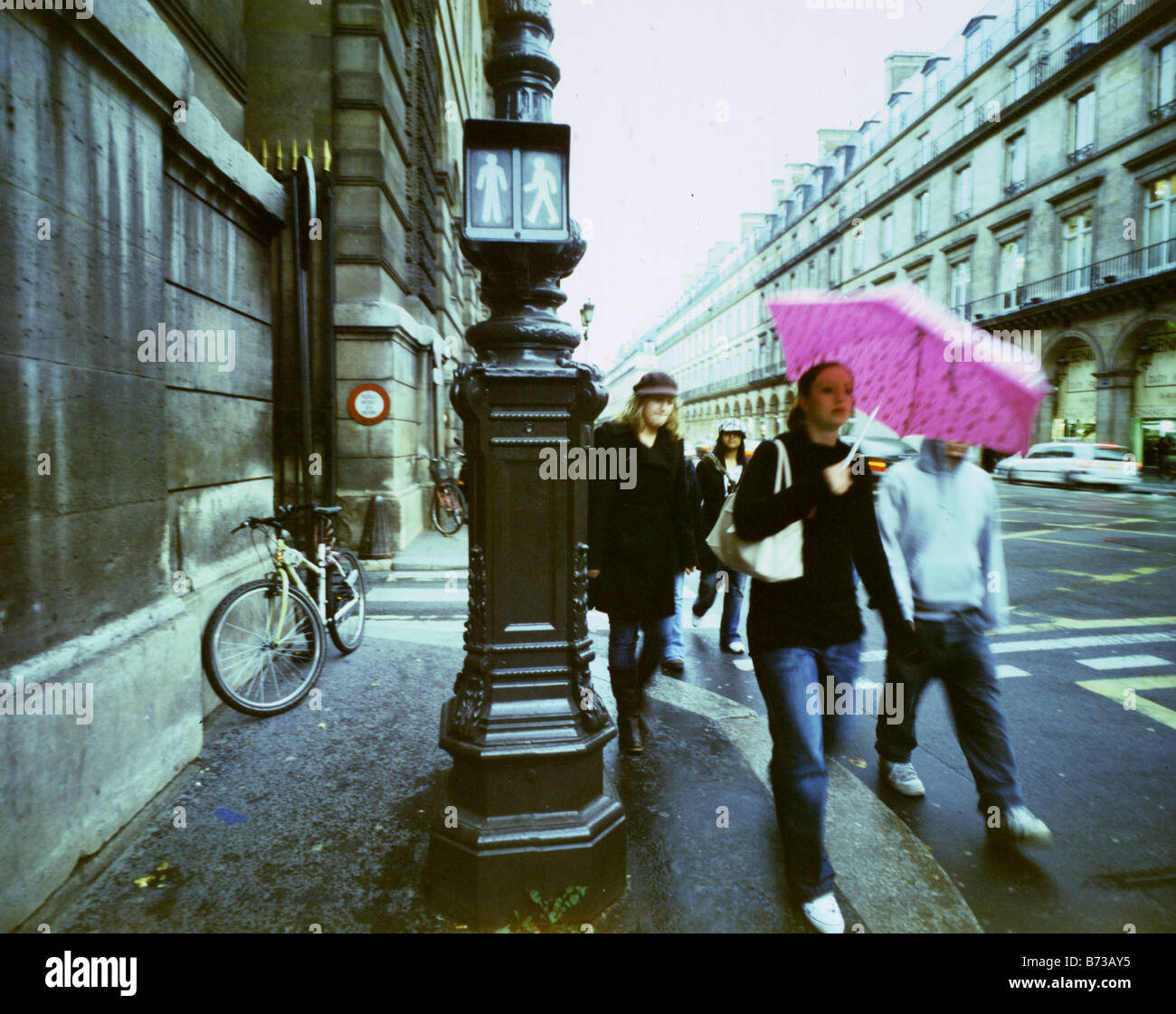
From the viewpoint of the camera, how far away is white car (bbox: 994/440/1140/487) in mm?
24703

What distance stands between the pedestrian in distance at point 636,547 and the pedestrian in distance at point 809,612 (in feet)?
3.83

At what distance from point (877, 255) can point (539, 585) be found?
47103 millimetres

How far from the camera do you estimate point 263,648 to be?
4.33 meters

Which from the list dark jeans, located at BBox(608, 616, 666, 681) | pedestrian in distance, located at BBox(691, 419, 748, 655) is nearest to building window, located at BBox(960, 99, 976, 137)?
pedestrian in distance, located at BBox(691, 419, 748, 655)

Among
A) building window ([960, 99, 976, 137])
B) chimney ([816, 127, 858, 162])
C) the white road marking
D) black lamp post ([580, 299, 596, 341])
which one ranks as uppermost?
chimney ([816, 127, 858, 162])

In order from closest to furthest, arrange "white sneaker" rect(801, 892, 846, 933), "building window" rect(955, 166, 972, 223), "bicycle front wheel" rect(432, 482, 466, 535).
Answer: "white sneaker" rect(801, 892, 846, 933) → "bicycle front wheel" rect(432, 482, 466, 535) → "building window" rect(955, 166, 972, 223)

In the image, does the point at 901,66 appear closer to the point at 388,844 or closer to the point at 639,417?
the point at 639,417

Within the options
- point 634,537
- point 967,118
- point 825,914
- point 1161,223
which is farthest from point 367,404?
point 967,118

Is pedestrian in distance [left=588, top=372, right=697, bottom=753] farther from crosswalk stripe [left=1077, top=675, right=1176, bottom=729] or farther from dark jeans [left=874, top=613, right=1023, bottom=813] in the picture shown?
crosswalk stripe [left=1077, top=675, right=1176, bottom=729]

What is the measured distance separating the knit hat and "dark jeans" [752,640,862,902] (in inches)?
69.8

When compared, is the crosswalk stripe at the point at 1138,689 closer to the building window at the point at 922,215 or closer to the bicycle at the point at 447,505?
the bicycle at the point at 447,505

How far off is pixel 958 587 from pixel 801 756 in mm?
1167

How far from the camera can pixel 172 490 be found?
406 cm
